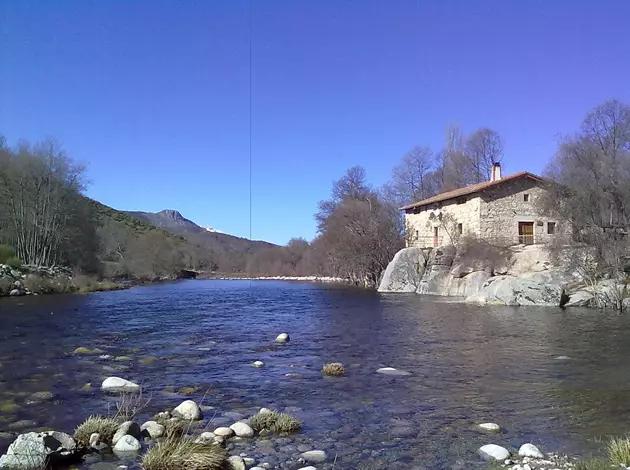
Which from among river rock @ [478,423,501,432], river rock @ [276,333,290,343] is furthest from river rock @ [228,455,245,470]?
river rock @ [276,333,290,343]

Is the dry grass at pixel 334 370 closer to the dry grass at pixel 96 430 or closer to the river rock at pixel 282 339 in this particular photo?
the river rock at pixel 282 339

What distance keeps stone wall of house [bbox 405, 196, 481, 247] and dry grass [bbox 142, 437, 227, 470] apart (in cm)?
3547

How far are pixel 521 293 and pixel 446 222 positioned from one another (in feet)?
53.4

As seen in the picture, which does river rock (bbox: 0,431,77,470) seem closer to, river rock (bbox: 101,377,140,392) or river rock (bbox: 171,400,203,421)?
river rock (bbox: 171,400,203,421)

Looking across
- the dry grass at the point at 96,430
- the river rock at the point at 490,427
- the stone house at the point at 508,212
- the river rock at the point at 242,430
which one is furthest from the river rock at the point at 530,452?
the stone house at the point at 508,212

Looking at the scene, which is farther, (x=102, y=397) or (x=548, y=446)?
(x=102, y=397)

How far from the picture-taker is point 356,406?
344 inches

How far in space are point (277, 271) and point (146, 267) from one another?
20.1 m

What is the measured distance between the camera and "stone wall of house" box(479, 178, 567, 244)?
3831 cm

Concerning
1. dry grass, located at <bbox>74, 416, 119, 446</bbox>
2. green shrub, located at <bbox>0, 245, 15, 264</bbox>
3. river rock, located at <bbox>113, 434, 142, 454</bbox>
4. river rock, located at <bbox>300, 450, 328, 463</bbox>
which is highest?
green shrub, located at <bbox>0, 245, 15, 264</bbox>

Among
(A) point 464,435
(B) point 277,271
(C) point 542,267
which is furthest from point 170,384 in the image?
(B) point 277,271

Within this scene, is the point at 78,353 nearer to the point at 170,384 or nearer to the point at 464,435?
the point at 170,384

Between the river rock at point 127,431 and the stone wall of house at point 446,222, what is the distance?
114 feet

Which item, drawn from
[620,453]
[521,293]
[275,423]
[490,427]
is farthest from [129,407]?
[521,293]
